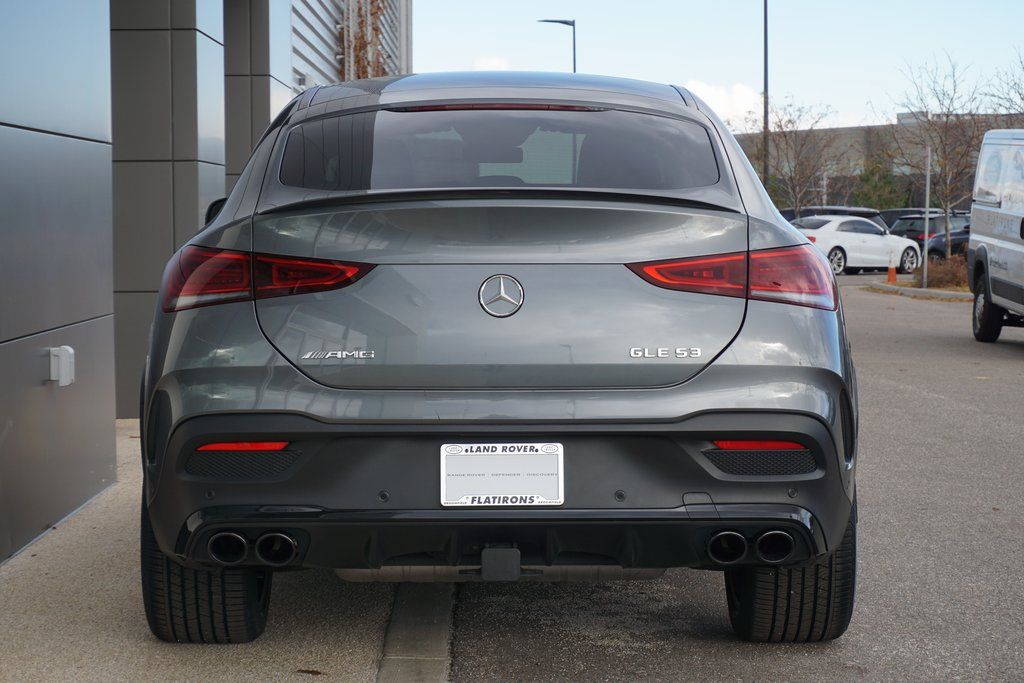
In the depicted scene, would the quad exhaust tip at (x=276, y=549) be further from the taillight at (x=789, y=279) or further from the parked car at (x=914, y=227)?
the parked car at (x=914, y=227)

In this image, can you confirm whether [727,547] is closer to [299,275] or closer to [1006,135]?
[299,275]

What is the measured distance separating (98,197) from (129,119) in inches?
106

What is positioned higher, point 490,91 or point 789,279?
point 490,91

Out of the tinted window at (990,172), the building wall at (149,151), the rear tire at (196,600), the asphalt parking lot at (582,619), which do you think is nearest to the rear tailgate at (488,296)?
the rear tire at (196,600)

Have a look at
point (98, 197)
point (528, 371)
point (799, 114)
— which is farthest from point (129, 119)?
point (799, 114)

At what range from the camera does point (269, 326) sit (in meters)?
3.41

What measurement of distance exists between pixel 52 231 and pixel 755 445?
3421 millimetres

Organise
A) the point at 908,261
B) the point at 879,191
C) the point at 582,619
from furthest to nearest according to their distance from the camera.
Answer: the point at 879,191 → the point at 908,261 → the point at 582,619

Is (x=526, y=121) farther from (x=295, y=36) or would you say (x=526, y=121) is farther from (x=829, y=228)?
(x=829, y=228)

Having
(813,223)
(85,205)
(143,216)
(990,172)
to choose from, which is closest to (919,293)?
(813,223)

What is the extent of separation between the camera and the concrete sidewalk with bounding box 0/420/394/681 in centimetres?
387

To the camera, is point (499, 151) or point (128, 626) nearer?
point (499, 151)

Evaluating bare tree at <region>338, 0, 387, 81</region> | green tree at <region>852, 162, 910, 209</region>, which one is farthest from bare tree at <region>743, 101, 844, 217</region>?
bare tree at <region>338, 0, 387, 81</region>

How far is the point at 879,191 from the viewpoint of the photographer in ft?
166
